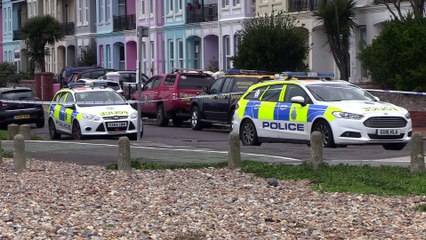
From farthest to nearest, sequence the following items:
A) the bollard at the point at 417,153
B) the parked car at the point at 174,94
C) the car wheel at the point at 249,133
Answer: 1. the parked car at the point at 174,94
2. the car wheel at the point at 249,133
3. the bollard at the point at 417,153

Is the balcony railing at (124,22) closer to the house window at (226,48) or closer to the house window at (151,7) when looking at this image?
the house window at (151,7)

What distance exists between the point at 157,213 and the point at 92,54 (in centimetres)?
5263

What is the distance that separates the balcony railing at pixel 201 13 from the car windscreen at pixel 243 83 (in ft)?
69.7

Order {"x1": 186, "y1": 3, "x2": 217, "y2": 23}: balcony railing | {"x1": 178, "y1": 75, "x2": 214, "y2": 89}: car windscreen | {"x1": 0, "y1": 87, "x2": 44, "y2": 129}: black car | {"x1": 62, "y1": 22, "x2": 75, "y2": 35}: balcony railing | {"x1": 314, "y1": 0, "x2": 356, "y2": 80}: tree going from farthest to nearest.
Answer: {"x1": 62, "y1": 22, "x2": 75, "y2": 35}: balcony railing, {"x1": 186, "y1": 3, "x2": 217, "y2": 23}: balcony railing, {"x1": 314, "y1": 0, "x2": 356, "y2": 80}: tree, {"x1": 0, "y1": 87, "x2": 44, "y2": 129}: black car, {"x1": 178, "y1": 75, "x2": 214, "y2": 89}: car windscreen

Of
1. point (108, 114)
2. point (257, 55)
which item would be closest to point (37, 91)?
point (257, 55)

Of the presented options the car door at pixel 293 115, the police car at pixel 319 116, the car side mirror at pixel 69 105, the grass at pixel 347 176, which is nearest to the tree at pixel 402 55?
the car side mirror at pixel 69 105

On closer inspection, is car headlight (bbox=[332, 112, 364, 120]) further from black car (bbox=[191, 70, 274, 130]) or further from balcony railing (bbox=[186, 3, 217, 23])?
balcony railing (bbox=[186, 3, 217, 23])

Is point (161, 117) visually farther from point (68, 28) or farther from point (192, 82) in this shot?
point (68, 28)

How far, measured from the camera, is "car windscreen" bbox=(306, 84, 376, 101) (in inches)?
A: 854

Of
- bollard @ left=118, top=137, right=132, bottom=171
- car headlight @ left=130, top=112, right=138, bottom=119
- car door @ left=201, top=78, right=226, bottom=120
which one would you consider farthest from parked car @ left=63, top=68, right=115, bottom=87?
bollard @ left=118, top=137, right=132, bottom=171

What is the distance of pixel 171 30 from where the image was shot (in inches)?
2231

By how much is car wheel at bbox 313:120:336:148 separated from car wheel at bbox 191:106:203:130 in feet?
41.7

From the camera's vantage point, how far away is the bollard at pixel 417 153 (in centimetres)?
1641

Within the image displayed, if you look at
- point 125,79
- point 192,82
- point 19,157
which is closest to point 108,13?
point 125,79
